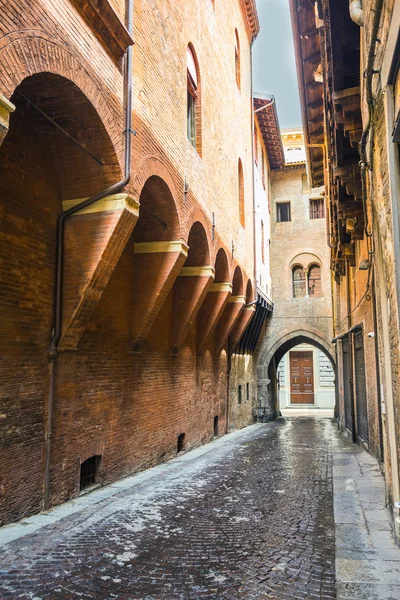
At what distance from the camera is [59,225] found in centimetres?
676

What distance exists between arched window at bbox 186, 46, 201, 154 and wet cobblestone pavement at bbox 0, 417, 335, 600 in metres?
7.00

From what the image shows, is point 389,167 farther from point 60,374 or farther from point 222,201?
point 222,201

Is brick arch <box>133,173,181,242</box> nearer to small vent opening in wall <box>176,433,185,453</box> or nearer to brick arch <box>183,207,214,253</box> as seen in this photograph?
brick arch <box>183,207,214,253</box>

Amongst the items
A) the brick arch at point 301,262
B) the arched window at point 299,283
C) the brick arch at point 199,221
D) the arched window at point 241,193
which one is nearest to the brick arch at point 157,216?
the brick arch at point 199,221

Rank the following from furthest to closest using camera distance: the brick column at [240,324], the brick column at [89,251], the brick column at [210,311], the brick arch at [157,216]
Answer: the brick column at [240,324] < the brick column at [210,311] < the brick arch at [157,216] < the brick column at [89,251]

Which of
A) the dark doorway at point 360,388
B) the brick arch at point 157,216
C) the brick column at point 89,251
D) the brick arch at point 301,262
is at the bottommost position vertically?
the dark doorway at point 360,388

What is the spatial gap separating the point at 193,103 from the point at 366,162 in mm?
6359

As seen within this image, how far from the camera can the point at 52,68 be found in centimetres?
503

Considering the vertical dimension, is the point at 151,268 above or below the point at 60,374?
above

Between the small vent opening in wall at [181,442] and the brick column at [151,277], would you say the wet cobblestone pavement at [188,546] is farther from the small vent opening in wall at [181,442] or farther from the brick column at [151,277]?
the small vent opening in wall at [181,442]

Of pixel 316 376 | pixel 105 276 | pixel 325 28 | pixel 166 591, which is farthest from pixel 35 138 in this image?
pixel 316 376

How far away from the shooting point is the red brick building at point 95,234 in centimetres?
566

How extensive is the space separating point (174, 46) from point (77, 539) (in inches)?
320

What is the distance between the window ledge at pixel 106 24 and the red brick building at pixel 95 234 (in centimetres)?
2
